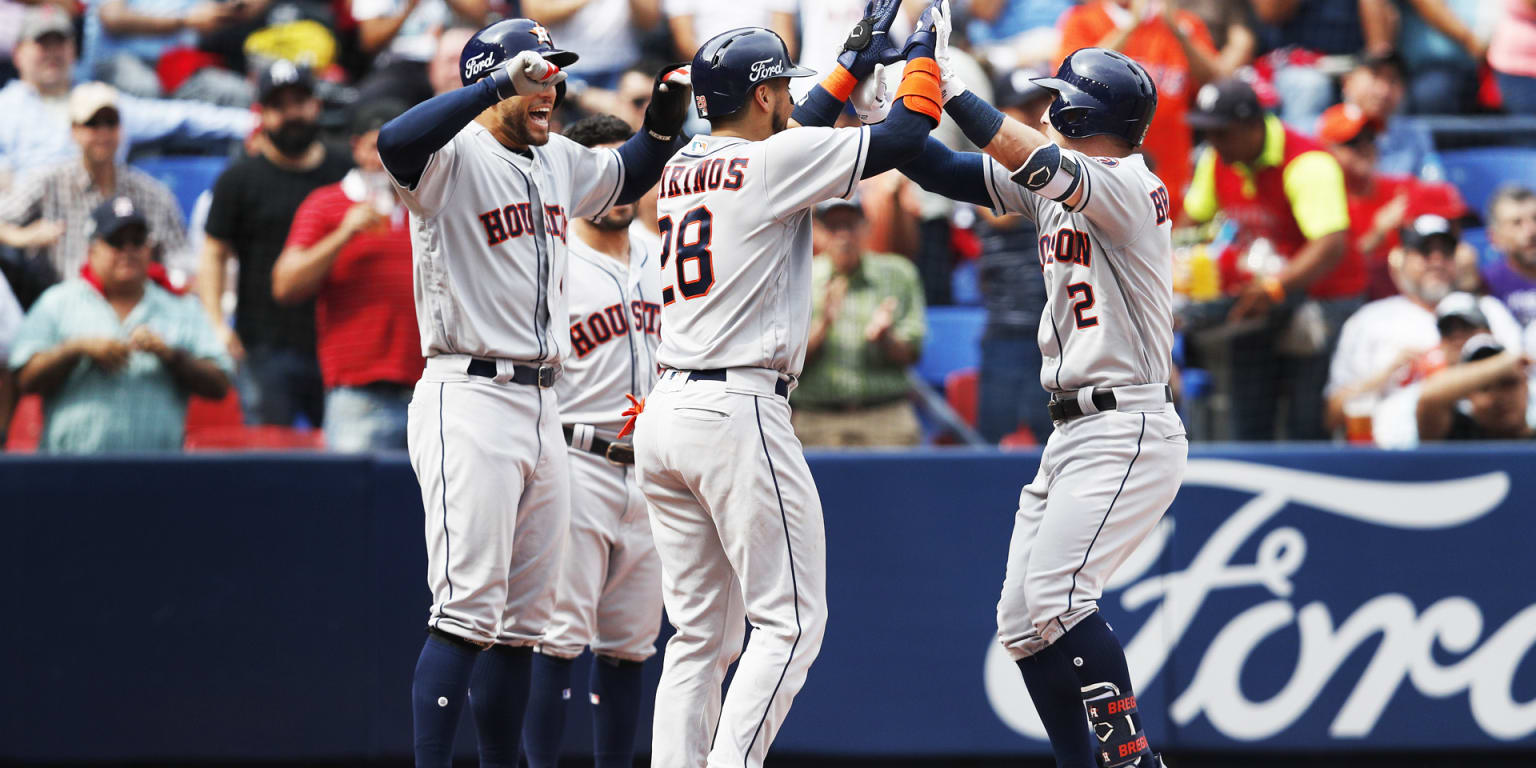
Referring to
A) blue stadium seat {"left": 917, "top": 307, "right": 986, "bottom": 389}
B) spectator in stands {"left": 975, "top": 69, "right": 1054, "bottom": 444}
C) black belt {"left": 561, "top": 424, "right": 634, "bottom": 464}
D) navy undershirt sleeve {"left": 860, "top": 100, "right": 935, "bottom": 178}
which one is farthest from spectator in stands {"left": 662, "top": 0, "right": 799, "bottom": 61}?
navy undershirt sleeve {"left": 860, "top": 100, "right": 935, "bottom": 178}

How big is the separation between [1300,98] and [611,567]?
5.23m

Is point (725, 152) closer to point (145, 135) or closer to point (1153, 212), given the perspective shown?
point (1153, 212)

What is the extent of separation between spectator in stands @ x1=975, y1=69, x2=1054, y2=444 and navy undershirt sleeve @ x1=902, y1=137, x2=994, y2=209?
6.62ft

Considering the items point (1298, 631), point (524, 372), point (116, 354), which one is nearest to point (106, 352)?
point (116, 354)

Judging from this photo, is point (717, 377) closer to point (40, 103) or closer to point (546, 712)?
point (546, 712)

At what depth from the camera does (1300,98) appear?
27.9 feet

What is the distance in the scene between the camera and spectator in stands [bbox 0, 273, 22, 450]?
6.02 m

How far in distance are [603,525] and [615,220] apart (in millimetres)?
1023

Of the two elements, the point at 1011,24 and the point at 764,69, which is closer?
the point at 764,69

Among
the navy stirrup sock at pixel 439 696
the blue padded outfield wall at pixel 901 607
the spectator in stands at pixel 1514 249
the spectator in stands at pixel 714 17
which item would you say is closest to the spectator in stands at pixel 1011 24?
the spectator in stands at pixel 714 17

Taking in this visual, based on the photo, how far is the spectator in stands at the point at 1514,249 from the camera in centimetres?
721

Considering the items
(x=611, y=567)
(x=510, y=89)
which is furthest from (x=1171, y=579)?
(x=510, y=89)

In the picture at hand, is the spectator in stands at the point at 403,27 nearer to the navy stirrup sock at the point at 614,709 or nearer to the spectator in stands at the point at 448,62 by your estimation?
the spectator in stands at the point at 448,62

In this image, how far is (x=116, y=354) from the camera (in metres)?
5.79
